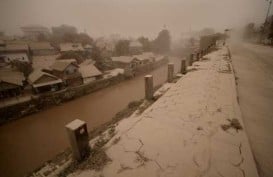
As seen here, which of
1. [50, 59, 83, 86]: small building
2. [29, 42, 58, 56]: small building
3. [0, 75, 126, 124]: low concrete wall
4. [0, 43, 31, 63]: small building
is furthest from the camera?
[29, 42, 58, 56]: small building

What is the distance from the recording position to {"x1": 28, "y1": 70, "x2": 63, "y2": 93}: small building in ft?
46.7

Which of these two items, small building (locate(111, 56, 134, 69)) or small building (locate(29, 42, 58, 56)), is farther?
small building (locate(29, 42, 58, 56))

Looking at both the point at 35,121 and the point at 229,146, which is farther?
the point at 35,121

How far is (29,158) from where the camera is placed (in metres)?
8.02

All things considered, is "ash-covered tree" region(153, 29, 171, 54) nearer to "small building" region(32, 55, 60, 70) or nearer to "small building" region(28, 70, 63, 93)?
"small building" region(32, 55, 60, 70)

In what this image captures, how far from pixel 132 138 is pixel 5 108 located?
13.3m

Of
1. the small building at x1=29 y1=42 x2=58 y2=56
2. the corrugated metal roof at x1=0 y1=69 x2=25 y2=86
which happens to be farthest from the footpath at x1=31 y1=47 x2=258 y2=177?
the small building at x1=29 y1=42 x2=58 y2=56

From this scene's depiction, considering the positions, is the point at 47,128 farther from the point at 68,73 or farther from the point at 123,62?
the point at 123,62

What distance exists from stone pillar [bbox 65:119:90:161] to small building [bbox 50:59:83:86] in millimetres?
14725

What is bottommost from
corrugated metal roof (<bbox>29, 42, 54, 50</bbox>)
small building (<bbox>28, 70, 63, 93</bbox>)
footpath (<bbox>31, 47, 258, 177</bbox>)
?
small building (<bbox>28, 70, 63, 93</bbox>)

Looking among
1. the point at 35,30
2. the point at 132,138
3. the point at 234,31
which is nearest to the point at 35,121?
the point at 132,138

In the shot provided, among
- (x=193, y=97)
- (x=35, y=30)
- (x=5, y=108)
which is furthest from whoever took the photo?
(x=35, y=30)

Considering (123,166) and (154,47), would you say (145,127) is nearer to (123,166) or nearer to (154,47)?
(123,166)

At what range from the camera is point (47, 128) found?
425 inches
